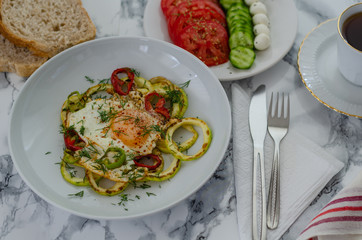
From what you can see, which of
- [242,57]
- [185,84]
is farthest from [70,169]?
[242,57]

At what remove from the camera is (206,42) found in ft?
9.01

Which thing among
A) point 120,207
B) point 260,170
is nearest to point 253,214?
point 260,170

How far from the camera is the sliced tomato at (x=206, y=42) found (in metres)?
2.75

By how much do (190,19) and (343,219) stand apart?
173 centimetres

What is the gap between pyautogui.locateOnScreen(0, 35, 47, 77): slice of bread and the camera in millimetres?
2797

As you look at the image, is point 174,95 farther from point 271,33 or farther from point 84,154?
point 271,33

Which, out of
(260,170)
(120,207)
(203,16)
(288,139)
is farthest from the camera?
(203,16)

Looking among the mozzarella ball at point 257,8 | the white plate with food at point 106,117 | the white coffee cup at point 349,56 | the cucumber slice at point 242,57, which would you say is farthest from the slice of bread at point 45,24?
the white coffee cup at point 349,56

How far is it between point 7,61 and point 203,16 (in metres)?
1.45

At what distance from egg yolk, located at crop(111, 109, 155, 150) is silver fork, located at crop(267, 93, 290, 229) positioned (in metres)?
0.76

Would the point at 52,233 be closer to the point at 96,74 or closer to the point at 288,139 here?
the point at 96,74

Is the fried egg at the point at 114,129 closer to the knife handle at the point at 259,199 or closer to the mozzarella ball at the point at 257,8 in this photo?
the knife handle at the point at 259,199

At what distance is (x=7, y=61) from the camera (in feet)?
9.17

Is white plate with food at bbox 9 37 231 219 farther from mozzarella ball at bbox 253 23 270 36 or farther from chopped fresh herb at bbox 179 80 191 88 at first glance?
mozzarella ball at bbox 253 23 270 36
